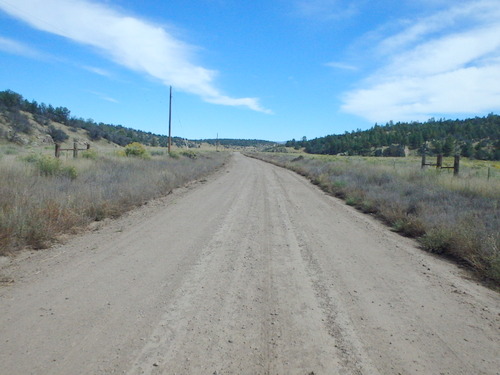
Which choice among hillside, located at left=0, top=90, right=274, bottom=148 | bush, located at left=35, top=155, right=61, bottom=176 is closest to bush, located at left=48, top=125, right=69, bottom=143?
hillside, located at left=0, top=90, right=274, bottom=148

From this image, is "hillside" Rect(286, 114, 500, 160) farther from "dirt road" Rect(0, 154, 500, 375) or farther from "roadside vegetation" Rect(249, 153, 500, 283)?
"dirt road" Rect(0, 154, 500, 375)

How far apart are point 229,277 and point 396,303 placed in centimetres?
252

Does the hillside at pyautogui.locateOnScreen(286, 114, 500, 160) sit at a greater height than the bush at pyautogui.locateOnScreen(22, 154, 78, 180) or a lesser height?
greater

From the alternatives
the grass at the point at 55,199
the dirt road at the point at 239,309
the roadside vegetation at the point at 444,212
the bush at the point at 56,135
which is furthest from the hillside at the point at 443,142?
the dirt road at the point at 239,309

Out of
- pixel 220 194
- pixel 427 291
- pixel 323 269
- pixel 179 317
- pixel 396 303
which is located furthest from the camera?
pixel 220 194

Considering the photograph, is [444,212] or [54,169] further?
[54,169]

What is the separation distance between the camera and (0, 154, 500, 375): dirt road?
3.50 meters

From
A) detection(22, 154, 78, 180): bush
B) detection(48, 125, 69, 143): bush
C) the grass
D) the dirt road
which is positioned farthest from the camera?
detection(48, 125, 69, 143): bush

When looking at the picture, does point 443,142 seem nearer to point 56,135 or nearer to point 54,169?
point 56,135

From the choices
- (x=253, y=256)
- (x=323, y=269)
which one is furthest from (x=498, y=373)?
(x=253, y=256)

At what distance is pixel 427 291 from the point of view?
18.5ft

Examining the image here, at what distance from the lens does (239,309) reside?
4.63 meters

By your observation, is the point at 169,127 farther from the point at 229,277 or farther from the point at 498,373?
the point at 498,373

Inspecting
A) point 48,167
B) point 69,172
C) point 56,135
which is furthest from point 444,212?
point 56,135
